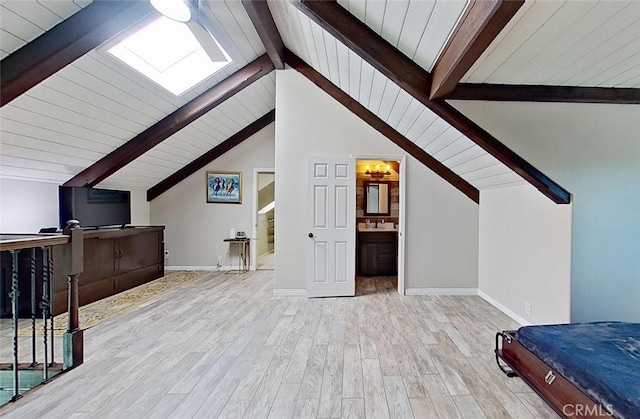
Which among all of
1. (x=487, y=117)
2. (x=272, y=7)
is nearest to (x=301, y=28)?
(x=272, y=7)

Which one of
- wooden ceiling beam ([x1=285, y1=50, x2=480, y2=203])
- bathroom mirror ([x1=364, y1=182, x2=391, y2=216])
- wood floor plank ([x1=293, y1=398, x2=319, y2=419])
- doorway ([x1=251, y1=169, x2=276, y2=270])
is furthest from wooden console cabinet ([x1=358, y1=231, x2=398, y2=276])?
wood floor plank ([x1=293, y1=398, x2=319, y2=419])

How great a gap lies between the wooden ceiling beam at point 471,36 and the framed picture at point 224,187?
4642 mm

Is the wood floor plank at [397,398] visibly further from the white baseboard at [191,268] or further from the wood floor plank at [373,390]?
the white baseboard at [191,268]

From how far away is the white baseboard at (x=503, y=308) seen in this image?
11.7 feet

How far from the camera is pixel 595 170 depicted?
295 cm

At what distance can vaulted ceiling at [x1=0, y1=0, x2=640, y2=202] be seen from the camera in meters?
2.07

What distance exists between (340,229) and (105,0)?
357cm

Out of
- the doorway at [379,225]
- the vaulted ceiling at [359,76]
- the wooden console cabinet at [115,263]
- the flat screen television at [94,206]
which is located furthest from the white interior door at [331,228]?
the flat screen television at [94,206]

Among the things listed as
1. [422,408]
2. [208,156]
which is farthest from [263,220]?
[422,408]

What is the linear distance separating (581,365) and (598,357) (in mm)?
151

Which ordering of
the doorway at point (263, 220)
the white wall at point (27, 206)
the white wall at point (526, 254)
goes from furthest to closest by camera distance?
the doorway at point (263, 220), the white wall at point (27, 206), the white wall at point (526, 254)

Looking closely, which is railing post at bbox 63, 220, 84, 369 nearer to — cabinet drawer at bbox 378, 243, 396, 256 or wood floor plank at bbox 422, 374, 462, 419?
wood floor plank at bbox 422, 374, 462, 419

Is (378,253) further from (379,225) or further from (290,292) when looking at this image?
(290,292)

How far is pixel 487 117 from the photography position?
2941 millimetres
